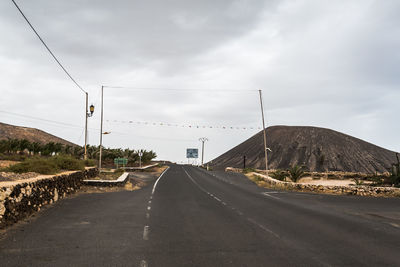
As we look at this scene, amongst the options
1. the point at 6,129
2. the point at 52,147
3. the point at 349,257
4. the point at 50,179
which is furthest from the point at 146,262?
the point at 6,129

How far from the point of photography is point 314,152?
140250 millimetres

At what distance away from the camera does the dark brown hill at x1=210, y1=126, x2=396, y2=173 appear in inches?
5118

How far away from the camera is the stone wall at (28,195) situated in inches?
358

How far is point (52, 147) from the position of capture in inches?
2083

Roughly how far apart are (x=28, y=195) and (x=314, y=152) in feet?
465

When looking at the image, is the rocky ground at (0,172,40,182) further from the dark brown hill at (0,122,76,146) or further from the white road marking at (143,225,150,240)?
the dark brown hill at (0,122,76,146)

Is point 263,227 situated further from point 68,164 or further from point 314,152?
point 314,152

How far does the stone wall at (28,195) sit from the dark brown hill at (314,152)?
386 feet

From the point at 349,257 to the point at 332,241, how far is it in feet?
4.83

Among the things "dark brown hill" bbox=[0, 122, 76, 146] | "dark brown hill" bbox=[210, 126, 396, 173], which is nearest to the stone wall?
"dark brown hill" bbox=[0, 122, 76, 146]

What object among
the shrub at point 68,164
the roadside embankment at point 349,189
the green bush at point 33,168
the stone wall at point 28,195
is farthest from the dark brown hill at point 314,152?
the stone wall at point 28,195

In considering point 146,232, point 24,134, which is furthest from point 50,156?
point 24,134

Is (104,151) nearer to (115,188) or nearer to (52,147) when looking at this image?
(52,147)

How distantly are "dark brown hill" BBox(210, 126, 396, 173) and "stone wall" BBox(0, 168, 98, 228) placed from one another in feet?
386
